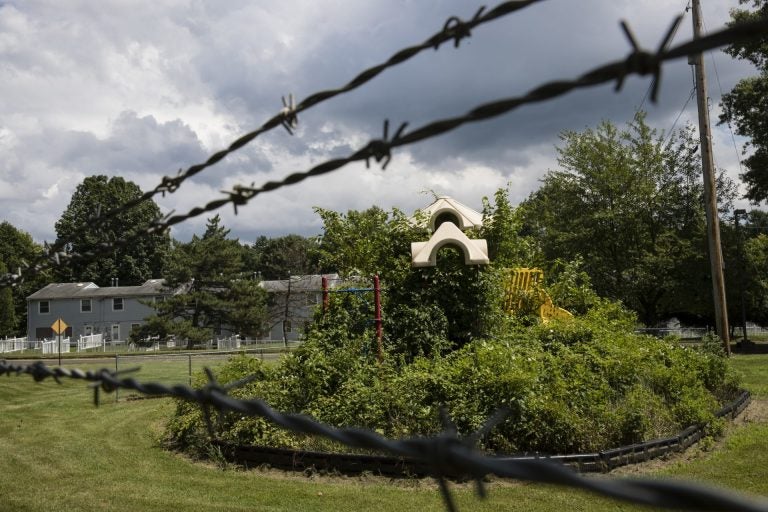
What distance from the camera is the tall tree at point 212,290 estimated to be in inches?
1800

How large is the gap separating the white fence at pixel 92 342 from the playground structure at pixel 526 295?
44754 millimetres

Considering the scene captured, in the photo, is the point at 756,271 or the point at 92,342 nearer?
the point at 756,271

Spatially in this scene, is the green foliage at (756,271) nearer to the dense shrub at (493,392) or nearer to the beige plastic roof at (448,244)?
the dense shrub at (493,392)

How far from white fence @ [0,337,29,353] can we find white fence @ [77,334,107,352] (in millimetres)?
4427

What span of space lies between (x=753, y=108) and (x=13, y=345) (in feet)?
175

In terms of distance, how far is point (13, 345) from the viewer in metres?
51.4

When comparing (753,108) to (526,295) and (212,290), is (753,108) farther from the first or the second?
(212,290)

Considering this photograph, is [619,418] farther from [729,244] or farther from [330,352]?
[729,244]

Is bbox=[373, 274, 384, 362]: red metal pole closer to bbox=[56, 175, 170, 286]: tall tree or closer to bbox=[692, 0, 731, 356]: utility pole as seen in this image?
bbox=[692, 0, 731, 356]: utility pole

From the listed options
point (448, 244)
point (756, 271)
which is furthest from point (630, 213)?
point (448, 244)

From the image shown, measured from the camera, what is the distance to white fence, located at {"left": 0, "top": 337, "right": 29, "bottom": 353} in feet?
165

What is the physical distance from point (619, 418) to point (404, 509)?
335 cm

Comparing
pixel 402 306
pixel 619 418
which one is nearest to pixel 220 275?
pixel 402 306

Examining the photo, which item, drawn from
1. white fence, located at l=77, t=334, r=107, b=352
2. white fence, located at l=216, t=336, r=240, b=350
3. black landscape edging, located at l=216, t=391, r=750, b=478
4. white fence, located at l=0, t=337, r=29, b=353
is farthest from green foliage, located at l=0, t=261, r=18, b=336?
black landscape edging, located at l=216, t=391, r=750, b=478
